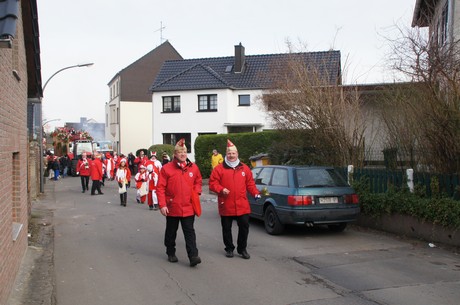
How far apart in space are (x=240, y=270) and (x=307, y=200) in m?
2.85

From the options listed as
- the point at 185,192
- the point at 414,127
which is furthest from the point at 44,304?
the point at 414,127

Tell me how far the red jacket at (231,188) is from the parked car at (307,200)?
125 centimetres

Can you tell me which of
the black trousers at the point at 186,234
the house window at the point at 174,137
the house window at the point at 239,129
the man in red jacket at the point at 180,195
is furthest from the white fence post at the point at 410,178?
the house window at the point at 174,137

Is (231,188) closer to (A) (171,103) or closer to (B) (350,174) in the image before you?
(B) (350,174)

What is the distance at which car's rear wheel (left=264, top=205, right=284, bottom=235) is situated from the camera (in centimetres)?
991

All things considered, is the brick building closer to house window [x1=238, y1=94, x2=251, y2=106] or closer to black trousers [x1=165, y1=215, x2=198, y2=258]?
black trousers [x1=165, y1=215, x2=198, y2=258]

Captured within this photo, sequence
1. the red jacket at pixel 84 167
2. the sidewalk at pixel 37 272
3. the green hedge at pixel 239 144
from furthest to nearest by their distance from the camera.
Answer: the green hedge at pixel 239 144 → the red jacket at pixel 84 167 → the sidewalk at pixel 37 272

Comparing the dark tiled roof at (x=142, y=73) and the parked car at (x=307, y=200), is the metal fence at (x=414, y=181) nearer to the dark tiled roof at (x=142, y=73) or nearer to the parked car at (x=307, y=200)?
the parked car at (x=307, y=200)

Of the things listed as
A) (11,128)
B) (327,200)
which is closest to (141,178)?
(327,200)

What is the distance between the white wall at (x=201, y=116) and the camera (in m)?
35.2

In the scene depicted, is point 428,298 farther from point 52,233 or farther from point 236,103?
point 236,103

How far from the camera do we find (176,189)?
7387mm

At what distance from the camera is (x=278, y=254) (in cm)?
826

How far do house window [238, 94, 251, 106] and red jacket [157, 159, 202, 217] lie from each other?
93.3 feet
